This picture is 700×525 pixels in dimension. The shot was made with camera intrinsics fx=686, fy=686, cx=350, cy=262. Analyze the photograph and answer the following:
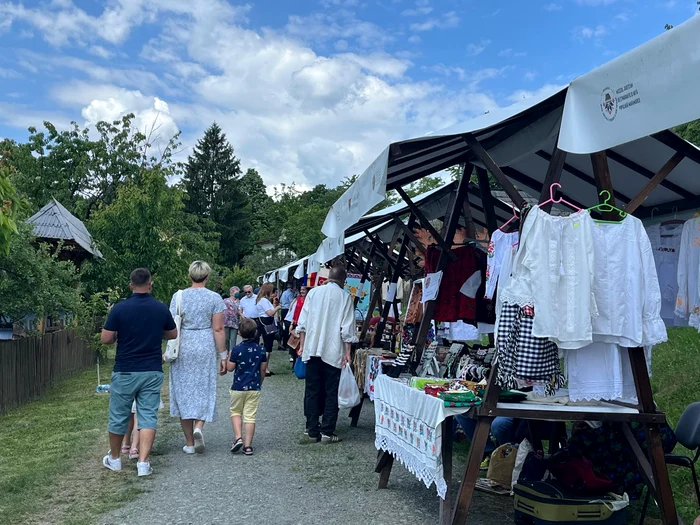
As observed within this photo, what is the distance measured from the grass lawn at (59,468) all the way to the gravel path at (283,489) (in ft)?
0.85

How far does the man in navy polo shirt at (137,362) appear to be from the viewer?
6117 mm

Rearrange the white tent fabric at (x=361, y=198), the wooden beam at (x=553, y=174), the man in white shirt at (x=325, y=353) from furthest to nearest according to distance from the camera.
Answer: the man in white shirt at (x=325, y=353) → the white tent fabric at (x=361, y=198) → the wooden beam at (x=553, y=174)

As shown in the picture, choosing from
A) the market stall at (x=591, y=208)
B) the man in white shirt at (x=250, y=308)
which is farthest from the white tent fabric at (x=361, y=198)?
the man in white shirt at (x=250, y=308)

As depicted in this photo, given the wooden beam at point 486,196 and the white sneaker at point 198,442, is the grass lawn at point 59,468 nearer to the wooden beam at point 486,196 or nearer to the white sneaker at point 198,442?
the white sneaker at point 198,442

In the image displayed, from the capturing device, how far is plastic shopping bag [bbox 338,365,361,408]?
782 cm

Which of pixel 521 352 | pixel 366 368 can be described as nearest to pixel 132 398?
pixel 366 368

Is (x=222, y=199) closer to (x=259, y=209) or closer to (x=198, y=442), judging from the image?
(x=259, y=209)

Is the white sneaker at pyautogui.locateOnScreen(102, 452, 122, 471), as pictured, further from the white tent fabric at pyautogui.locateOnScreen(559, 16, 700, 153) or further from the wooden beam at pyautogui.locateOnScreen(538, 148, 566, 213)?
the white tent fabric at pyautogui.locateOnScreen(559, 16, 700, 153)

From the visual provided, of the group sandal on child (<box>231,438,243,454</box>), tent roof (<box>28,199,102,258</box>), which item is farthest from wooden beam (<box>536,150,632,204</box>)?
tent roof (<box>28,199,102,258</box>)

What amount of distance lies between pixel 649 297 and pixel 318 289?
14.3 feet

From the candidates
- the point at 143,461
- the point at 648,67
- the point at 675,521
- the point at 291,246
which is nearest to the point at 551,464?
the point at 675,521

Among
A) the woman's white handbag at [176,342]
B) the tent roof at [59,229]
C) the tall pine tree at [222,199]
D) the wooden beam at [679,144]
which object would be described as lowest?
the woman's white handbag at [176,342]

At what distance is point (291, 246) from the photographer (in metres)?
43.9

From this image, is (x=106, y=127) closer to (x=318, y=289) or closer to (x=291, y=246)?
(x=291, y=246)
